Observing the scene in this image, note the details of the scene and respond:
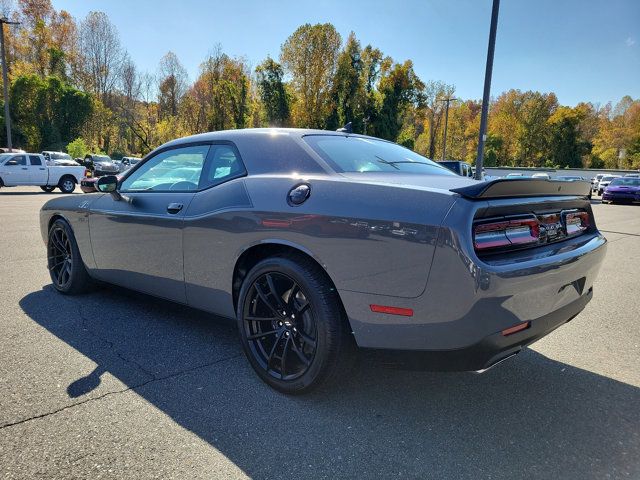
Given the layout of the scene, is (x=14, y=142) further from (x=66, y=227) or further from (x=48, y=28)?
(x=66, y=227)

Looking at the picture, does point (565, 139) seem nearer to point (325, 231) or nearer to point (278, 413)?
point (325, 231)

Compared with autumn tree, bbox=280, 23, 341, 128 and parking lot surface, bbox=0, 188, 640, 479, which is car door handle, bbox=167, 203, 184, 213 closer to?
parking lot surface, bbox=0, 188, 640, 479

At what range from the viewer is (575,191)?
8.82ft

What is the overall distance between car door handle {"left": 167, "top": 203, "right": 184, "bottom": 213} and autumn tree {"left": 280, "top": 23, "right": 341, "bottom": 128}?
37.9m

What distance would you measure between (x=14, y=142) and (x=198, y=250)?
47.2 meters

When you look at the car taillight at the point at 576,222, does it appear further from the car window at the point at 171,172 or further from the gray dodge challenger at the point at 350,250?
the car window at the point at 171,172

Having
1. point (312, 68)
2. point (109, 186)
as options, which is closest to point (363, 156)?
point (109, 186)

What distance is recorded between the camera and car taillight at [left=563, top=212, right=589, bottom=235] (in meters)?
2.61

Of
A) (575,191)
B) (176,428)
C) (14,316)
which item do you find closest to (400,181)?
(575,191)

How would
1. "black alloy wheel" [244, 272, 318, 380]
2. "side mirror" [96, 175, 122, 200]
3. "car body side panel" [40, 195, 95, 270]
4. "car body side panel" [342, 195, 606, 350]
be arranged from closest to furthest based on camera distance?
"car body side panel" [342, 195, 606, 350], "black alloy wheel" [244, 272, 318, 380], "side mirror" [96, 175, 122, 200], "car body side panel" [40, 195, 95, 270]

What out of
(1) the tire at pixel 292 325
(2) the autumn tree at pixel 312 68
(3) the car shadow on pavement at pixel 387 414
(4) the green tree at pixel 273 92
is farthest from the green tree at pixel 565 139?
(1) the tire at pixel 292 325

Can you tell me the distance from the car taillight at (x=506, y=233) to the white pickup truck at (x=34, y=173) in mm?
21101

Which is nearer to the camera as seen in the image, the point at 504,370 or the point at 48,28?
the point at 504,370

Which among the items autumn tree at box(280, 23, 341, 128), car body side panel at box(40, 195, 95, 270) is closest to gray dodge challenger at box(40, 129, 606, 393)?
car body side panel at box(40, 195, 95, 270)
